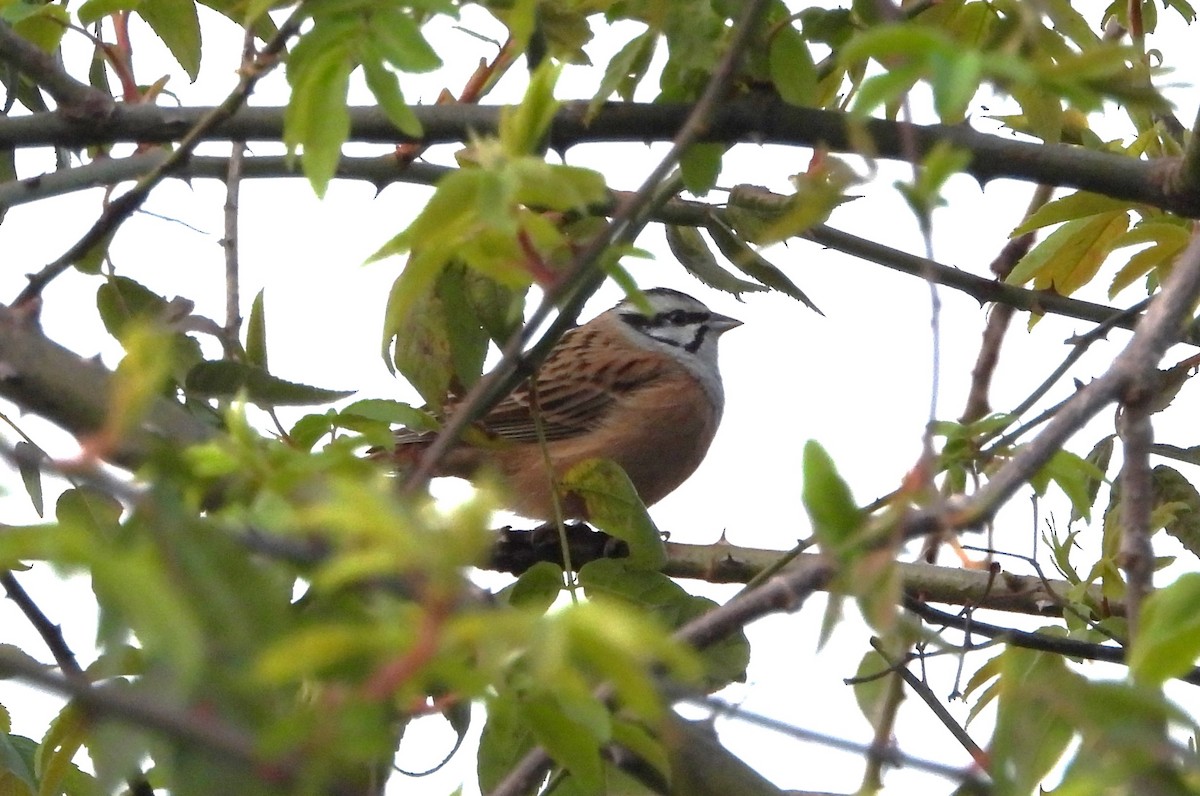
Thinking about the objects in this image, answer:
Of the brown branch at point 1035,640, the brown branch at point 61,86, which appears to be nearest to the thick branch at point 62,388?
the brown branch at point 61,86

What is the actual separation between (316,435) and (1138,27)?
229 centimetres

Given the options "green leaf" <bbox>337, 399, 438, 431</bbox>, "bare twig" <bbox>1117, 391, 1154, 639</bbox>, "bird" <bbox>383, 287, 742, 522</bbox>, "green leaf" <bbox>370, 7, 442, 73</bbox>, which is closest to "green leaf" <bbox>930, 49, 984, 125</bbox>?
"bare twig" <bbox>1117, 391, 1154, 639</bbox>

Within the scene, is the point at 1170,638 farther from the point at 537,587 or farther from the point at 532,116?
the point at 537,587

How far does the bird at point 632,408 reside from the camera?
6.25 meters

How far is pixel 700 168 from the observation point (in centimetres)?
276

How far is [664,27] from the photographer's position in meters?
2.53

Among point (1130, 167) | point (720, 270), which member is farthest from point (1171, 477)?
point (720, 270)

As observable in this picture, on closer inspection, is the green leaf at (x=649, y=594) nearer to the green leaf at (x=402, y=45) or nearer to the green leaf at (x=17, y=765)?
the green leaf at (x=17, y=765)

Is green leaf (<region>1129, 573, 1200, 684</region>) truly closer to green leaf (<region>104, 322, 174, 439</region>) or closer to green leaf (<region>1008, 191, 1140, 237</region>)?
green leaf (<region>104, 322, 174, 439</region>)

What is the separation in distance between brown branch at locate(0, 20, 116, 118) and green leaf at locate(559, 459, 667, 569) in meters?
1.12

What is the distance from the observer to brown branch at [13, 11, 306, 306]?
2.36 m

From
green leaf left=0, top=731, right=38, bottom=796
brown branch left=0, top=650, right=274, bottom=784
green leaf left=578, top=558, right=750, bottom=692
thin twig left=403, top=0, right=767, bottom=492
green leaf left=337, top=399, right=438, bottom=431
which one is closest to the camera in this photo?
brown branch left=0, top=650, right=274, bottom=784

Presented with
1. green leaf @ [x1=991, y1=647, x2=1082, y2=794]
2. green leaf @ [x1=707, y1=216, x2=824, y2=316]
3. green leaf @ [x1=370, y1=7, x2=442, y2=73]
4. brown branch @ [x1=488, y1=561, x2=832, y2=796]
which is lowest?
green leaf @ [x1=991, y1=647, x2=1082, y2=794]

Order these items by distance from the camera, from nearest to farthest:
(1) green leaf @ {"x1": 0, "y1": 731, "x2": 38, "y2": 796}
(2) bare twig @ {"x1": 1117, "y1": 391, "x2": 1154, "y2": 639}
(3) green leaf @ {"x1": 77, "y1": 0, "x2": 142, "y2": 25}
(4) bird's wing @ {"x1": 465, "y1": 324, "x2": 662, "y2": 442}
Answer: (2) bare twig @ {"x1": 1117, "y1": 391, "x2": 1154, "y2": 639}, (3) green leaf @ {"x1": 77, "y1": 0, "x2": 142, "y2": 25}, (1) green leaf @ {"x1": 0, "y1": 731, "x2": 38, "y2": 796}, (4) bird's wing @ {"x1": 465, "y1": 324, "x2": 662, "y2": 442}
